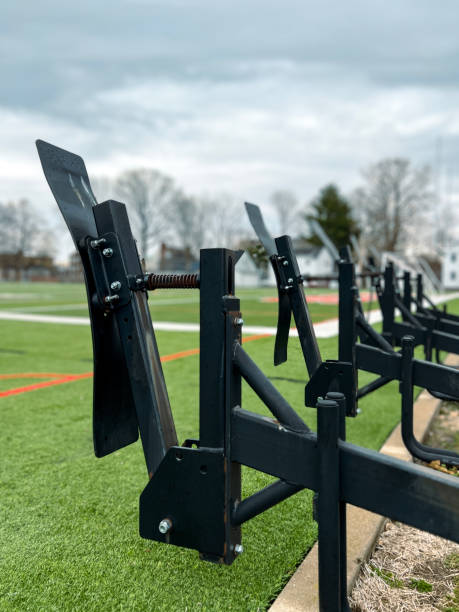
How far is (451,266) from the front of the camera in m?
61.0

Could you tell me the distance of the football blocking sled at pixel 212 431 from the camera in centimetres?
148

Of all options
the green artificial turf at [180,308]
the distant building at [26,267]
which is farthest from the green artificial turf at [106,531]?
the distant building at [26,267]

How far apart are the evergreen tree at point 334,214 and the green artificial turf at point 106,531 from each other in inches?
2522

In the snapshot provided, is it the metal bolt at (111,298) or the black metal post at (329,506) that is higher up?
the metal bolt at (111,298)

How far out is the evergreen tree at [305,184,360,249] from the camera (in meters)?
66.9

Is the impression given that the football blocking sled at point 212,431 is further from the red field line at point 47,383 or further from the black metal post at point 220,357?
the red field line at point 47,383

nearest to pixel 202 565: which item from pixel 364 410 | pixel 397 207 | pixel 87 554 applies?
pixel 87 554

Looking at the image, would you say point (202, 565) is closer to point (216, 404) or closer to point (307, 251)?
point (216, 404)

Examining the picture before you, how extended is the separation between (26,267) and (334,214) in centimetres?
4839

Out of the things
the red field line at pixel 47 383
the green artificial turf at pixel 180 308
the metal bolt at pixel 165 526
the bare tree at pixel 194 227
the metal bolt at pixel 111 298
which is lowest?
the green artificial turf at pixel 180 308

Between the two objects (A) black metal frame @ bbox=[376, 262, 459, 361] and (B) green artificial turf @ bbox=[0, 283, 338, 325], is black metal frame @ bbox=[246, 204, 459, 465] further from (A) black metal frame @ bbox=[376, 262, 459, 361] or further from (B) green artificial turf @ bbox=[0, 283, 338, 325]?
(A) black metal frame @ bbox=[376, 262, 459, 361]

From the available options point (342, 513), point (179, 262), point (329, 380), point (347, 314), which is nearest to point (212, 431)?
point (342, 513)

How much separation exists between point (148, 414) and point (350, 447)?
28.2 inches

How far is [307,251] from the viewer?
5931 cm
